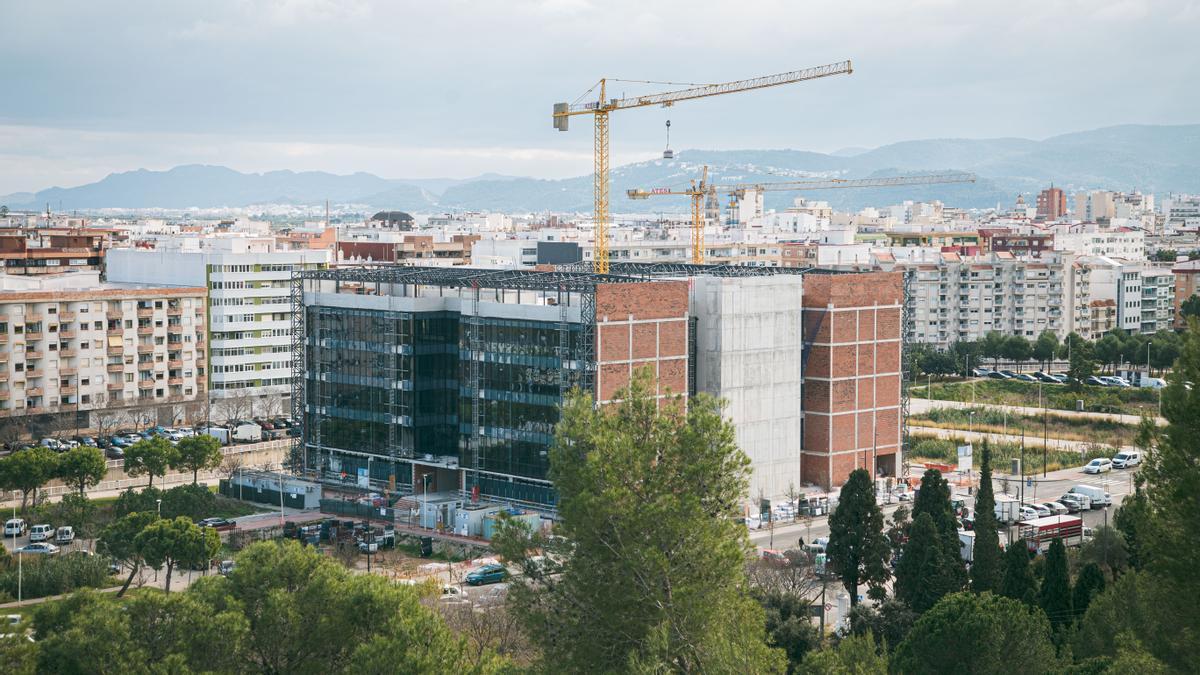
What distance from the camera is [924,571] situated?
89.7 feet

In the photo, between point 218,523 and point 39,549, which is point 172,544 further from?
point 218,523

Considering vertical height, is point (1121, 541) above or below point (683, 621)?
below

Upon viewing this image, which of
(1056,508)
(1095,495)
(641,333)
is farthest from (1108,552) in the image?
(641,333)

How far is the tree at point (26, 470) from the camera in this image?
36.8 metres

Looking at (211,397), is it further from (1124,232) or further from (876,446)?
(1124,232)

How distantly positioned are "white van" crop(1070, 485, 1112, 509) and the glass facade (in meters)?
14.4

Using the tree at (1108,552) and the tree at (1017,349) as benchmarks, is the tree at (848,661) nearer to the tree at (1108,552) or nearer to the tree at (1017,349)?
the tree at (1108,552)

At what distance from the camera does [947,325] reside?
241 feet

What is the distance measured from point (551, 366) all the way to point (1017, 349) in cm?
3594

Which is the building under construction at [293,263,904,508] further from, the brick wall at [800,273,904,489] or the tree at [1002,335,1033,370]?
the tree at [1002,335,1033,370]

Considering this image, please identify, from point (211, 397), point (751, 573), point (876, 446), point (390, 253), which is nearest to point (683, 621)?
point (751, 573)

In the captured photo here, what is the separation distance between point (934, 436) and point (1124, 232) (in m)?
62.8

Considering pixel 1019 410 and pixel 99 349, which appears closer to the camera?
pixel 99 349

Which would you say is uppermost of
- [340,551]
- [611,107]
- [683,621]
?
[611,107]
